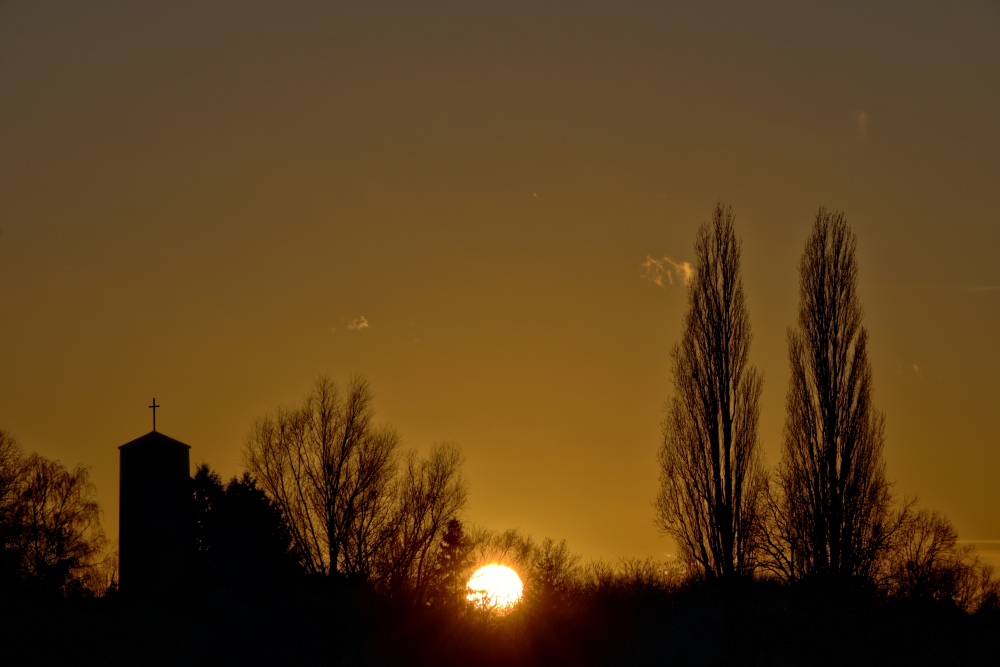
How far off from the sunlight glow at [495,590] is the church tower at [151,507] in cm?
889

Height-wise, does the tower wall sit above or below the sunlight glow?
above

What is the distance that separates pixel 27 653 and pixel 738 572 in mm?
19163

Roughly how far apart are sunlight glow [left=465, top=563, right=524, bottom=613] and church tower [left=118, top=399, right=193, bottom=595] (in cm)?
889

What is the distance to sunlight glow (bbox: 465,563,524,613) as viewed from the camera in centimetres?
3340

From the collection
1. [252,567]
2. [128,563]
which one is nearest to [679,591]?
A: [252,567]

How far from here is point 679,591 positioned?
3441cm

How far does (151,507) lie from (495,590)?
11786mm

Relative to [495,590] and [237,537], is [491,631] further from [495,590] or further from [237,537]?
[237,537]

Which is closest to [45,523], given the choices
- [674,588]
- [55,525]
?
[55,525]

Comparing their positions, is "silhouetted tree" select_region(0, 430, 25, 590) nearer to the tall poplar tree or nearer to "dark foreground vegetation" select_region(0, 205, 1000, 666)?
"dark foreground vegetation" select_region(0, 205, 1000, 666)

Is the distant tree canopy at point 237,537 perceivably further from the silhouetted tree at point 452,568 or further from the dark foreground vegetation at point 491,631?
the silhouetted tree at point 452,568

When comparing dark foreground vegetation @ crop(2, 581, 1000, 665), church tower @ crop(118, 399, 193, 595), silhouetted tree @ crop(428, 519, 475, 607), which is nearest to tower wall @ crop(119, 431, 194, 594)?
church tower @ crop(118, 399, 193, 595)

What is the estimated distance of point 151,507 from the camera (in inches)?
1483

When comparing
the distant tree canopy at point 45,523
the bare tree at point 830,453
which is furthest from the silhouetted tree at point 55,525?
the bare tree at point 830,453
